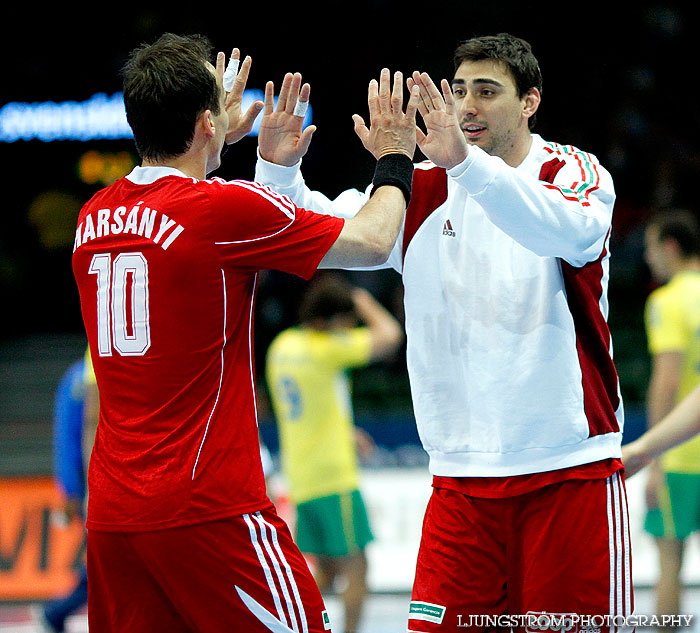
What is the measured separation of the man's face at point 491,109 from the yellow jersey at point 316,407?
12.1 ft


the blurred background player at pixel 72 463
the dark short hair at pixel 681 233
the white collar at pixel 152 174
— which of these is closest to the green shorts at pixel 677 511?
the dark short hair at pixel 681 233

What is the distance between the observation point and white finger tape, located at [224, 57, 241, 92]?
3.21 metres

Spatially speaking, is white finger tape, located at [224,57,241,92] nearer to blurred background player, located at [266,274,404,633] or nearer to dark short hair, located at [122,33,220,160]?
dark short hair, located at [122,33,220,160]

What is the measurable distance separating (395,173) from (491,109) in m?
0.47

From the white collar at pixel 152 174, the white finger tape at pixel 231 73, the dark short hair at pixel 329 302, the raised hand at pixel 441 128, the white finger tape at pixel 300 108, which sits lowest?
the dark short hair at pixel 329 302

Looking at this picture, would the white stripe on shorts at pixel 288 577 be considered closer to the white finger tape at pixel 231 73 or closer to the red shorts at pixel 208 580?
the red shorts at pixel 208 580

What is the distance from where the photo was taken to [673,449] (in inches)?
224

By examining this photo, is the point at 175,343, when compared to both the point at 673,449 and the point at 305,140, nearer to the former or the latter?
the point at 305,140

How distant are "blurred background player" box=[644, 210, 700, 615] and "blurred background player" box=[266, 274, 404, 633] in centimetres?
183

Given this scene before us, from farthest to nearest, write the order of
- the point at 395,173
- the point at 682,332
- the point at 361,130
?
the point at 682,332 < the point at 361,130 < the point at 395,173

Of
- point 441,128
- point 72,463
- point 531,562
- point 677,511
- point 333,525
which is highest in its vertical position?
point 441,128

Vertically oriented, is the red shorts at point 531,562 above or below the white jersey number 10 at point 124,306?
below

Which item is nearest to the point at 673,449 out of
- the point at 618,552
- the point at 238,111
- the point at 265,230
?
the point at 618,552

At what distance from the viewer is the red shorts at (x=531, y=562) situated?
9.37ft
